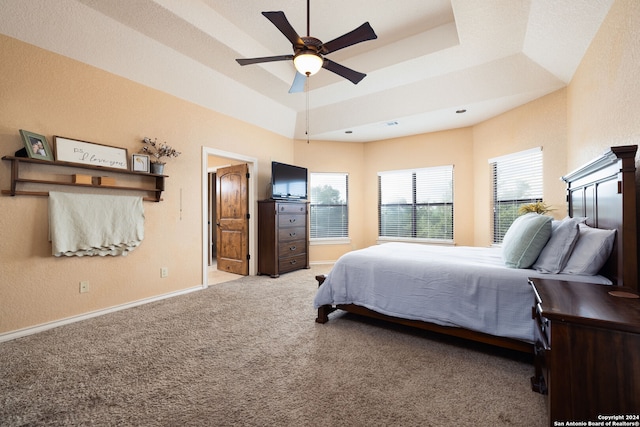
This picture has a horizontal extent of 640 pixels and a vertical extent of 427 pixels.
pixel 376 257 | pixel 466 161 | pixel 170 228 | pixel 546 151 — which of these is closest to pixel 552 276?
pixel 376 257

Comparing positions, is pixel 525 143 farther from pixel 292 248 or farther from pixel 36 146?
pixel 36 146

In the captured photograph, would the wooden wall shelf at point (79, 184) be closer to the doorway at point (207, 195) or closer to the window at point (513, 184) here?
the doorway at point (207, 195)

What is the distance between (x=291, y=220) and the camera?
510 centimetres

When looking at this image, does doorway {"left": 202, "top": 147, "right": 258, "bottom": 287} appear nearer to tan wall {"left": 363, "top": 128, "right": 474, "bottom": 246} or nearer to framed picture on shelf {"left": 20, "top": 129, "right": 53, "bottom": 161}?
framed picture on shelf {"left": 20, "top": 129, "right": 53, "bottom": 161}

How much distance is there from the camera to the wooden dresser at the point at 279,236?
4777mm

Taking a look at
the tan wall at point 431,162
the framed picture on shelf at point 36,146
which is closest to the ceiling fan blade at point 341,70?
the framed picture on shelf at point 36,146

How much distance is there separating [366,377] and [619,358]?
127cm

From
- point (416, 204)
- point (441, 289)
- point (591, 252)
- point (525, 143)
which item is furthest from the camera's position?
point (416, 204)

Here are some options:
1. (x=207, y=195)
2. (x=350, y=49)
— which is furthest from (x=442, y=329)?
(x=207, y=195)

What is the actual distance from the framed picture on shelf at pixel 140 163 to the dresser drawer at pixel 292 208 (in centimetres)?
212

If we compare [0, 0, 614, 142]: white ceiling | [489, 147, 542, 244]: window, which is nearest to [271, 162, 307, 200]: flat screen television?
[0, 0, 614, 142]: white ceiling

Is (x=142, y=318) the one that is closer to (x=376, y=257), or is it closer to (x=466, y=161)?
(x=376, y=257)

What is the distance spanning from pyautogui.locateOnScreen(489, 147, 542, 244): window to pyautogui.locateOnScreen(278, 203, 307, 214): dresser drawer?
344 centimetres

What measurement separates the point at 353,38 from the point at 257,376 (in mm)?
2668
